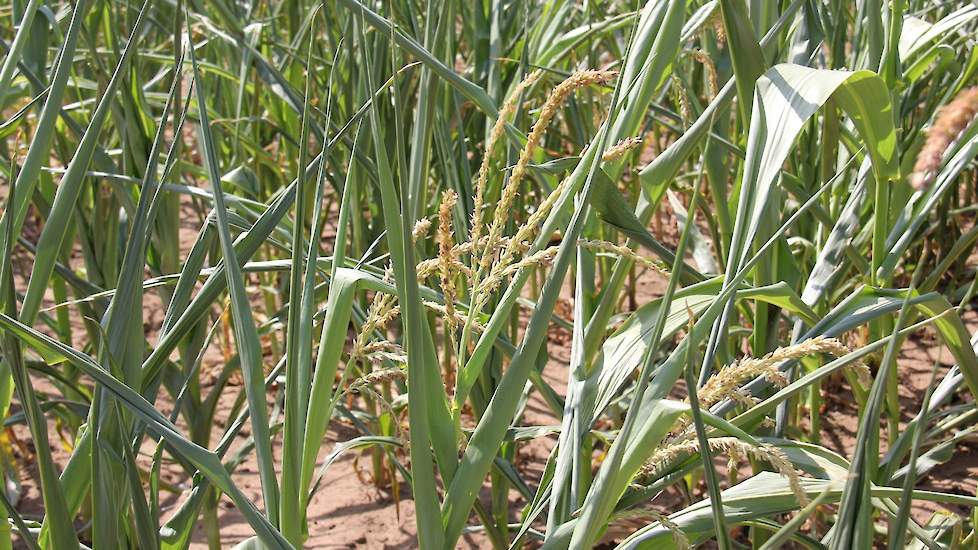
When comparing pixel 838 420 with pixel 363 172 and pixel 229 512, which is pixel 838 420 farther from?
pixel 229 512

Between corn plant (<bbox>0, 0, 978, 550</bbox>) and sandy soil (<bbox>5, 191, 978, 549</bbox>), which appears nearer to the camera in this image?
corn plant (<bbox>0, 0, 978, 550</bbox>)

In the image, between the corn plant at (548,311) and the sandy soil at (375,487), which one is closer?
the corn plant at (548,311)

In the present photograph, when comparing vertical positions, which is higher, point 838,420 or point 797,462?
point 797,462

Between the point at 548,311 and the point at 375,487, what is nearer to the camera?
the point at 548,311

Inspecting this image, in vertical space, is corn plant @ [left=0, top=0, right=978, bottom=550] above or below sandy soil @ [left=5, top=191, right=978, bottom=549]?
above

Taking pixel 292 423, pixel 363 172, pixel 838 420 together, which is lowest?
pixel 838 420

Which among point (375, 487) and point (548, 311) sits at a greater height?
point (548, 311)

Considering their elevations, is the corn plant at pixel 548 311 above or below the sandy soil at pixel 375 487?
above

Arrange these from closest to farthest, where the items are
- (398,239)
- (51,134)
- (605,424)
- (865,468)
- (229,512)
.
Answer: (865,468)
(398,239)
(51,134)
(229,512)
(605,424)

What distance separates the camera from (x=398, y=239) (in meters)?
0.60

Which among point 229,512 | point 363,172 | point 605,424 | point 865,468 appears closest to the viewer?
point 865,468

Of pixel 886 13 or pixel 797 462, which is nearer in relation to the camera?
pixel 797 462

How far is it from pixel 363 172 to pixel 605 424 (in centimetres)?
54

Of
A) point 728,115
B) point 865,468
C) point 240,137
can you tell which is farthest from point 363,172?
point 865,468
